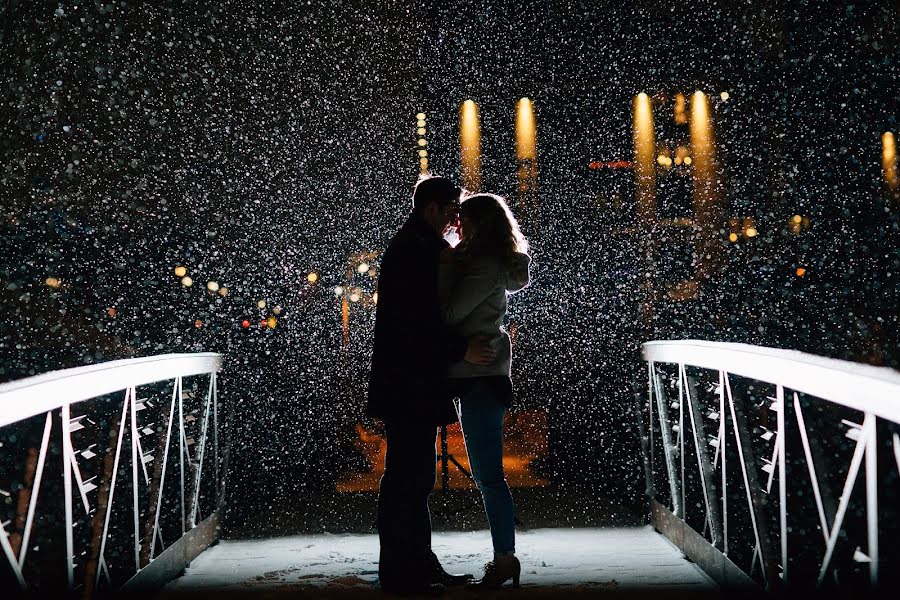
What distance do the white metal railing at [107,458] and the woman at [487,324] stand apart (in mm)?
1040

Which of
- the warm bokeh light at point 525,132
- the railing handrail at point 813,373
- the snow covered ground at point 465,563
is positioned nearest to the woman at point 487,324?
the snow covered ground at point 465,563

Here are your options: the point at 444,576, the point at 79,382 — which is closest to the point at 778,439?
the point at 444,576

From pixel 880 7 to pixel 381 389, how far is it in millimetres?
6732

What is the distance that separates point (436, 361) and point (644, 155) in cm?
850

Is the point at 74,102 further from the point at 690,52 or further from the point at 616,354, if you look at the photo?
the point at 690,52

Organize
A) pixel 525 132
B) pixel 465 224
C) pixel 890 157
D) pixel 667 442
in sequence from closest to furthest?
pixel 465 224 < pixel 667 442 < pixel 525 132 < pixel 890 157

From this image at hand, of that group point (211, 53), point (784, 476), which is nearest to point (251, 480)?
point (784, 476)

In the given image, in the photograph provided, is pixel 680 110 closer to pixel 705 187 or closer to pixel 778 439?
pixel 705 187

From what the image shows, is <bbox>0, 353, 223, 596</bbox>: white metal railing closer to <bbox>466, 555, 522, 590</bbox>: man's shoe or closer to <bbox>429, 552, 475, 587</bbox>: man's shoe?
<bbox>429, 552, 475, 587</bbox>: man's shoe

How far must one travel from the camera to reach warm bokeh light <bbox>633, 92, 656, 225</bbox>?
8.75 meters

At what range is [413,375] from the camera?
2293 mm

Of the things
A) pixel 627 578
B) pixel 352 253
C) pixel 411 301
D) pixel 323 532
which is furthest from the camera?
pixel 352 253

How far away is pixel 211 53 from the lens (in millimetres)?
5754

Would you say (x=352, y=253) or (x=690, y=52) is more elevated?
(x=690, y=52)
